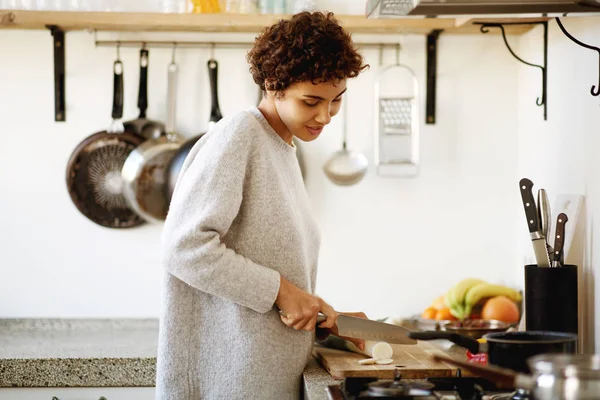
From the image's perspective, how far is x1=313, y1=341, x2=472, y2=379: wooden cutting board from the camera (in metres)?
1.44

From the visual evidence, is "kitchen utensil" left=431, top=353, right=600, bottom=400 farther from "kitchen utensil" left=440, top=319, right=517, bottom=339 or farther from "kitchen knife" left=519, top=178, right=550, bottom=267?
"kitchen utensil" left=440, top=319, right=517, bottom=339

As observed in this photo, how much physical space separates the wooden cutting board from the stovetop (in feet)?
0.26

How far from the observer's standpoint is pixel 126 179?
242cm

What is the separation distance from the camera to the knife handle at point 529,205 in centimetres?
166

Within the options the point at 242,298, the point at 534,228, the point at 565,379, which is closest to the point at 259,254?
the point at 242,298

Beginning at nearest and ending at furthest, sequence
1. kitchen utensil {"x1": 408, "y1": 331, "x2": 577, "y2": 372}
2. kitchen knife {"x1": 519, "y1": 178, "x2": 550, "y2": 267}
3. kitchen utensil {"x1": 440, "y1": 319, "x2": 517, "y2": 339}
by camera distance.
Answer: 1. kitchen utensil {"x1": 408, "y1": 331, "x2": 577, "y2": 372}
2. kitchen knife {"x1": 519, "y1": 178, "x2": 550, "y2": 267}
3. kitchen utensil {"x1": 440, "y1": 319, "x2": 517, "y2": 339}

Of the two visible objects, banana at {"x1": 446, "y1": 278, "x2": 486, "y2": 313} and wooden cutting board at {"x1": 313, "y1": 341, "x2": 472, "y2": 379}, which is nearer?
wooden cutting board at {"x1": 313, "y1": 341, "x2": 472, "y2": 379}

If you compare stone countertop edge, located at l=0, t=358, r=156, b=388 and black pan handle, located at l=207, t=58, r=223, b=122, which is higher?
black pan handle, located at l=207, t=58, r=223, b=122

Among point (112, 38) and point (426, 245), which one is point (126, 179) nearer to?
point (112, 38)

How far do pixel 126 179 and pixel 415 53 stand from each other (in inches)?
35.5

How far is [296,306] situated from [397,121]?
1.10 m

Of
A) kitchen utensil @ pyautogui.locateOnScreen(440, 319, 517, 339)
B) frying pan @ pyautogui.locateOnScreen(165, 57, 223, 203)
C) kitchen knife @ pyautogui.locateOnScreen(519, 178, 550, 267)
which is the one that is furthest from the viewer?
frying pan @ pyautogui.locateOnScreen(165, 57, 223, 203)

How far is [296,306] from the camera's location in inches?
55.8

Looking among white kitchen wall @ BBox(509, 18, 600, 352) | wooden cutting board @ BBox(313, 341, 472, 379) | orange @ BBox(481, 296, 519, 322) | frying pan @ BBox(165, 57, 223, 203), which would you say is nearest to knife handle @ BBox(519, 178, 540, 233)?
white kitchen wall @ BBox(509, 18, 600, 352)
